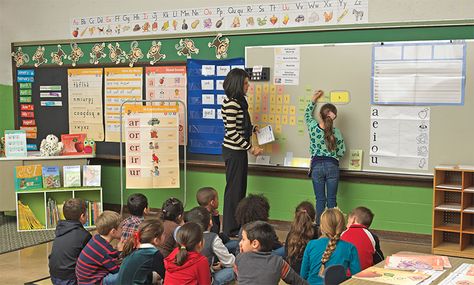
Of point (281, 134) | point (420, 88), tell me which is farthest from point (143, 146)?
point (420, 88)

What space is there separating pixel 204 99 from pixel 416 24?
233 cm

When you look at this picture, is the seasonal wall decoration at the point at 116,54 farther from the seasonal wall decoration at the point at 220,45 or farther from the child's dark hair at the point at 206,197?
the child's dark hair at the point at 206,197

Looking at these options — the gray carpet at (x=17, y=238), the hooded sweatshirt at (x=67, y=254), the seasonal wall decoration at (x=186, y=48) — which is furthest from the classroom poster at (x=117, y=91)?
the hooded sweatshirt at (x=67, y=254)

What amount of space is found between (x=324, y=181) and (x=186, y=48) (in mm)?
2160

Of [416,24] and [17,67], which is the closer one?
[416,24]

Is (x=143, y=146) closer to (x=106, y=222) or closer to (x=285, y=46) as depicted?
(x=285, y=46)

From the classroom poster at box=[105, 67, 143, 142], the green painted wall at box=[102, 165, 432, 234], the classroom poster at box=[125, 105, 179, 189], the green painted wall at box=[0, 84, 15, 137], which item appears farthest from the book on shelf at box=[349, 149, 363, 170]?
the green painted wall at box=[0, 84, 15, 137]

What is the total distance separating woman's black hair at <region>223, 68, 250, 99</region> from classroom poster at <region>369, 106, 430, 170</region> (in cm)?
124

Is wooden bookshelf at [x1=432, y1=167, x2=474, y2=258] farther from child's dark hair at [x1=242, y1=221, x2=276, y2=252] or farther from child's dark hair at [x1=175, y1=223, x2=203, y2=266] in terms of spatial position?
child's dark hair at [x1=175, y1=223, x2=203, y2=266]

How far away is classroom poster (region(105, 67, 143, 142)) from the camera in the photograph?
7.25 m

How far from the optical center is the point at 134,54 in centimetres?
727

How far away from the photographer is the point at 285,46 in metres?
6.32

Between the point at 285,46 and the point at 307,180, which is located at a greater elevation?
the point at 285,46

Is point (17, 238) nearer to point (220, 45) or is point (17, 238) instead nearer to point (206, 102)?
point (206, 102)
